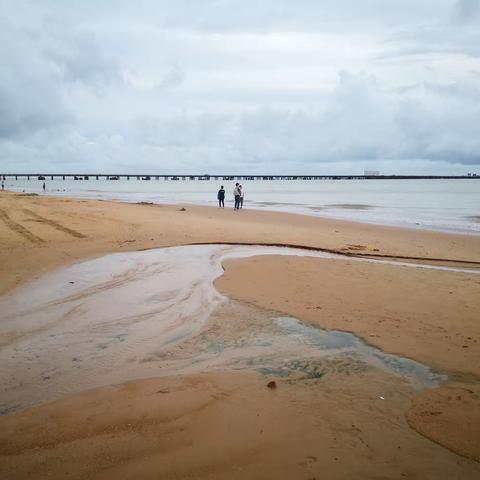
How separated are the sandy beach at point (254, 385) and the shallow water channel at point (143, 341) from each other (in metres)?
0.03

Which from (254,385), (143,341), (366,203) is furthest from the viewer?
(366,203)

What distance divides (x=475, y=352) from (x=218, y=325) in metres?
3.54

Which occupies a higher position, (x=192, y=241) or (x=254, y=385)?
(x=192, y=241)

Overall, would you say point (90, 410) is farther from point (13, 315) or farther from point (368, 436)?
point (13, 315)

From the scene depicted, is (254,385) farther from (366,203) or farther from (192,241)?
(366,203)

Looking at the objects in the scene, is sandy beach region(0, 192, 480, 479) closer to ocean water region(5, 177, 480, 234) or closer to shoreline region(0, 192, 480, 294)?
shoreline region(0, 192, 480, 294)

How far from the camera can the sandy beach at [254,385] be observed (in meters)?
3.48

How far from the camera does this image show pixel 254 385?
15.6 ft

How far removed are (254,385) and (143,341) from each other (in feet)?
6.41

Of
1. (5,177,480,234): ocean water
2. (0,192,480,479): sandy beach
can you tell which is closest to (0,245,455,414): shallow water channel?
(0,192,480,479): sandy beach

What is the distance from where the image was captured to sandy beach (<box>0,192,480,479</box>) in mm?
3477

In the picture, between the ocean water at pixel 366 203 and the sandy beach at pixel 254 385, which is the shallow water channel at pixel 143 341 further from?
the ocean water at pixel 366 203

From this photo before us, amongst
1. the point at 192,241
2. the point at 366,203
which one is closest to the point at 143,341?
the point at 192,241

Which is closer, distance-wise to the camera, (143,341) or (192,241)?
(143,341)
